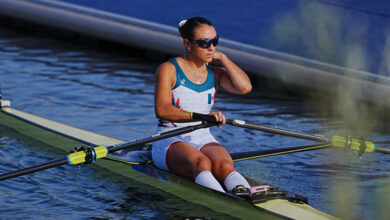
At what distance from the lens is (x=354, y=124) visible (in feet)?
35.9

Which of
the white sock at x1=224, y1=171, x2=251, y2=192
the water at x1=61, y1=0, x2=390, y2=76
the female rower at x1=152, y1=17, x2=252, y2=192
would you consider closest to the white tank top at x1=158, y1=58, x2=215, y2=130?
the female rower at x1=152, y1=17, x2=252, y2=192

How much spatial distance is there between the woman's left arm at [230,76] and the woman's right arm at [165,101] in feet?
1.62

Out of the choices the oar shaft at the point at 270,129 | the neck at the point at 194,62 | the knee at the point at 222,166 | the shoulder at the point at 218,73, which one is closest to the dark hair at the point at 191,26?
the neck at the point at 194,62

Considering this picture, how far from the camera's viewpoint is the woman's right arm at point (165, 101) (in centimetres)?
698

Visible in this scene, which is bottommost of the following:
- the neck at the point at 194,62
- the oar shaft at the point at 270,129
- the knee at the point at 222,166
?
the knee at the point at 222,166

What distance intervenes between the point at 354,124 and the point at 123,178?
4.06m

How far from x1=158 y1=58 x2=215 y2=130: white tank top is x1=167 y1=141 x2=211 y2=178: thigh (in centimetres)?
Answer: 22

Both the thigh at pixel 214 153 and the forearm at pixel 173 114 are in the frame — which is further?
the thigh at pixel 214 153

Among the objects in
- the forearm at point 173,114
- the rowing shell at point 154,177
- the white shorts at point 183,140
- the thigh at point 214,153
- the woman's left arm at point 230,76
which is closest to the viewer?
the rowing shell at point 154,177

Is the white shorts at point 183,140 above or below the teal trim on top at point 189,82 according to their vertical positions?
below

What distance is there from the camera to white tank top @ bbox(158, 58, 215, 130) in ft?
23.6

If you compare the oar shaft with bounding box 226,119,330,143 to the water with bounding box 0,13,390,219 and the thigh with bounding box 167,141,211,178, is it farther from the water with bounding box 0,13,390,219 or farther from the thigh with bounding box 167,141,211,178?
the water with bounding box 0,13,390,219

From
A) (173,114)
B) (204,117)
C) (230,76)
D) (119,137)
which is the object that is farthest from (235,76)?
(119,137)

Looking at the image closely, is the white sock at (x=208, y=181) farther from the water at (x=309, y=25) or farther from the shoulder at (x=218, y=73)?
the water at (x=309, y=25)
